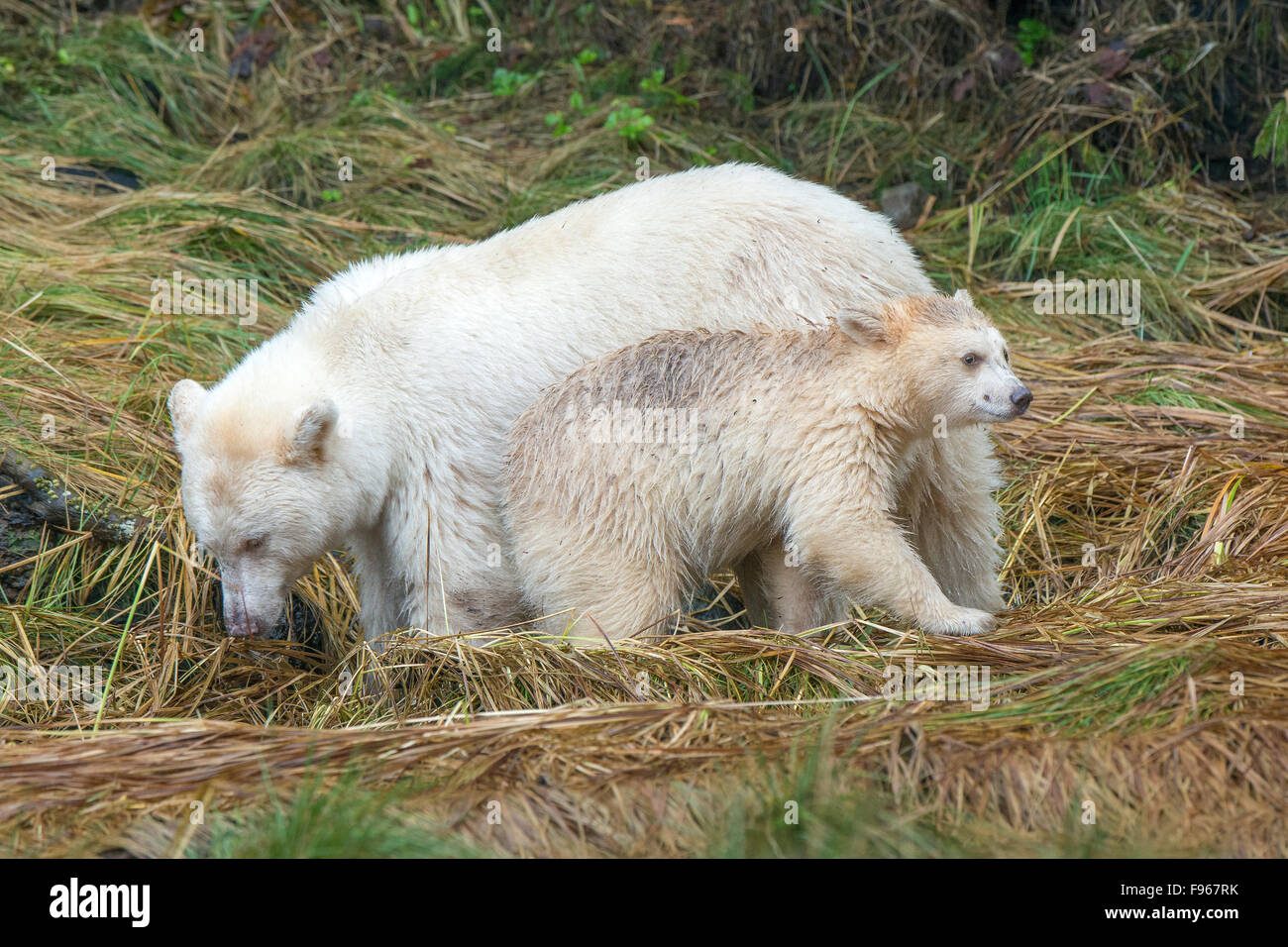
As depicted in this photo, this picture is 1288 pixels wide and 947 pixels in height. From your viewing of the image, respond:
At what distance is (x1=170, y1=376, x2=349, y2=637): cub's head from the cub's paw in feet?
6.64

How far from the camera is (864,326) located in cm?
418

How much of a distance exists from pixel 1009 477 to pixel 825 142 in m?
3.49

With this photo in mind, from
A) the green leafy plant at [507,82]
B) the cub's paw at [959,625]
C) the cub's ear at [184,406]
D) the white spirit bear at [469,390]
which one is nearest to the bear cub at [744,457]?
the cub's paw at [959,625]

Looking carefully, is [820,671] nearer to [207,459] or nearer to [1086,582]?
[1086,582]

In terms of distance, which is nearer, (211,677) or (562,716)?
(562,716)

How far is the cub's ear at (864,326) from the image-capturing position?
4164 mm

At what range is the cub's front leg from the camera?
4.00 meters

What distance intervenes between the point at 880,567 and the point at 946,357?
69cm

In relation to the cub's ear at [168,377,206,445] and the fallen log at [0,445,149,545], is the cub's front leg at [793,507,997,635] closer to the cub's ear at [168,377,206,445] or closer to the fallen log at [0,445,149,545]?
the cub's ear at [168,377,206,445]

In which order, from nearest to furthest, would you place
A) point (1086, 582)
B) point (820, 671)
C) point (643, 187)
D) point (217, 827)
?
point (217, 827) < point (820, 671) < point (1086, 582) < point (643, 187)

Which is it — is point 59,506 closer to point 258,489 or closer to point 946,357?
point 258,489

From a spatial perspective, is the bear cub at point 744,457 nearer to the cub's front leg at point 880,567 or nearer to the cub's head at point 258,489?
the cub's front leg at point 880,567
